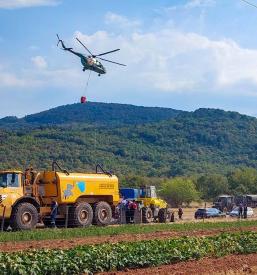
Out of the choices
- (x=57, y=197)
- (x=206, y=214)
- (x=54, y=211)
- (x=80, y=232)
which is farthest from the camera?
(x=206, y=214)

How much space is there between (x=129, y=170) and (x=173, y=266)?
13113cm

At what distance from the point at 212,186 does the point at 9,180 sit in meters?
86.9

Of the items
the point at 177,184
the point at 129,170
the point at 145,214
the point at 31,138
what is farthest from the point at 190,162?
the point at 145,214

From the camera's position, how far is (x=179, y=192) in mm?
99750

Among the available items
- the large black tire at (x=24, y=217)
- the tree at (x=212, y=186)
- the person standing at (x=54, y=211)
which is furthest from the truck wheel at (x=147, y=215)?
the tree at (x=212, y=186)

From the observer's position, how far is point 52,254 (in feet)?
49.5

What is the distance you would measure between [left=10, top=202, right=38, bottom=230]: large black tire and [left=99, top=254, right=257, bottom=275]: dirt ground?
37.4 ft

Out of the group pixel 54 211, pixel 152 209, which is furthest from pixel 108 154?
pixel 54 211

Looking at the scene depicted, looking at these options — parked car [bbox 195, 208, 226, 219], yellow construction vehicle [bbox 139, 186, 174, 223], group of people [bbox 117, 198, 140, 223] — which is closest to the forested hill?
parked car [bbox 195, 208, 226, 219]

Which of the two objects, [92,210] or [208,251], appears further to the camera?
[92,210]

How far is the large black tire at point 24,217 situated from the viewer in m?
26.9

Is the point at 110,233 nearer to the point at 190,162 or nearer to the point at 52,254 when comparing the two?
the point at 52,254

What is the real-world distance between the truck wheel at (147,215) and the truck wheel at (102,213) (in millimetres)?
5721

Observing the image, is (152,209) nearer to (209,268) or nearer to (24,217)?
(24,217)
